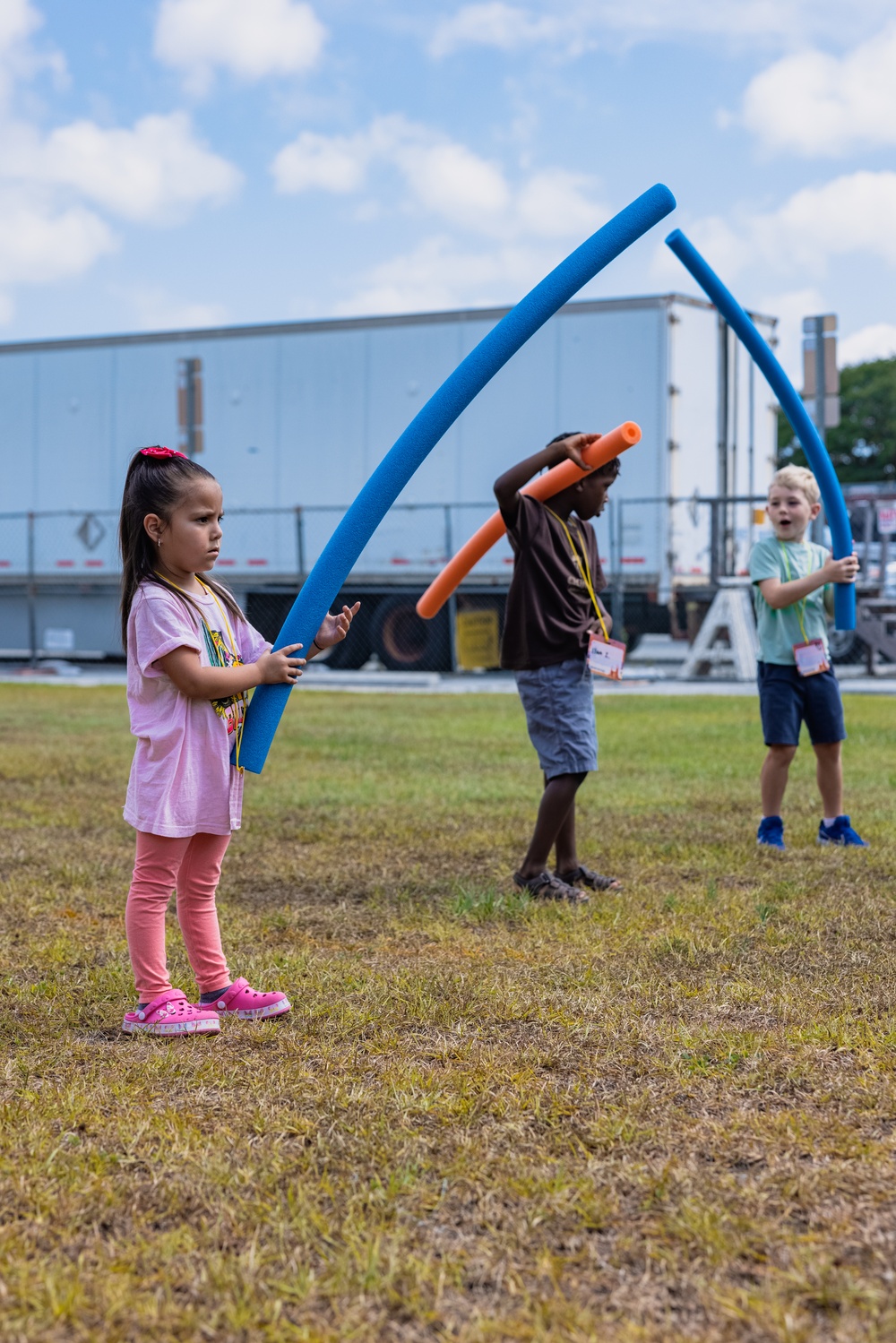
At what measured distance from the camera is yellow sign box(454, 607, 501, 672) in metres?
19.5

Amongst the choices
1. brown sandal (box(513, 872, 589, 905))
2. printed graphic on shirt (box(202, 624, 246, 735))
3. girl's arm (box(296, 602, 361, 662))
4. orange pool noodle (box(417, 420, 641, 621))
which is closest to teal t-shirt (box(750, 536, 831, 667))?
orange pool noodle (box(417, 420, 641, 621))

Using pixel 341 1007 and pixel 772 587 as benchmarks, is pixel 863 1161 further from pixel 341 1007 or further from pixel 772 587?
pixel 772 587

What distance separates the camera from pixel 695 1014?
361 cm

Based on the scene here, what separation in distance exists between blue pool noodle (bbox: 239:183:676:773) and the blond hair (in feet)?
7.08

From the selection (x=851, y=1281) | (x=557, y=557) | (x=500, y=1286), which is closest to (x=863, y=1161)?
(x=851, y=1281)

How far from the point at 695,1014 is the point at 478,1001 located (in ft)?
1.89

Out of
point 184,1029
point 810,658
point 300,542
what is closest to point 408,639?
point 300,542

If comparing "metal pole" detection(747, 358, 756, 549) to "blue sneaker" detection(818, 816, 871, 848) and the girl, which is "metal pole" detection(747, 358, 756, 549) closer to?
"blue sneaker" detection(818, 816, 871, 848)

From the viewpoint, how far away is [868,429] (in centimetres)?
7031

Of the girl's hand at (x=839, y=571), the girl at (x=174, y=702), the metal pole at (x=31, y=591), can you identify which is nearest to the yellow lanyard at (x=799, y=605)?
the girl's hand at (x=839, y=571)

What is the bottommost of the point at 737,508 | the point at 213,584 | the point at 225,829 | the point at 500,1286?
the point at 500,1286

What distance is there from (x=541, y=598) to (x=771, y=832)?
5.58 feet

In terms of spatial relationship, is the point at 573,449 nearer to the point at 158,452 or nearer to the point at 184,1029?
the point at 158,452

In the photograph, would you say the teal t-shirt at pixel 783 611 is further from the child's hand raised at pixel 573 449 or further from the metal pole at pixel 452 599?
the metal pole at pixel 452 599
